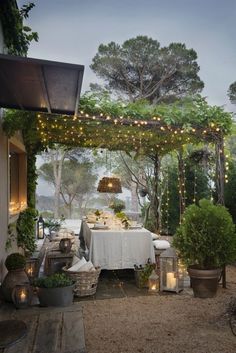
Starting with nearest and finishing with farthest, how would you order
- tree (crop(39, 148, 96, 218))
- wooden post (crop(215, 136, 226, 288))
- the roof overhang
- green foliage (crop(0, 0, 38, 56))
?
the roof overhang < green foliage (crop(0, 0, 38, 56)) < wooden post (crop(215, 136, 226, 288)) < tree (crop(39, 148, 96, 218))

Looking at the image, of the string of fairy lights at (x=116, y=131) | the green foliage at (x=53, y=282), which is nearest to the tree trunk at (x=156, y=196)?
the string of fairy lights at (x=116, y=131)

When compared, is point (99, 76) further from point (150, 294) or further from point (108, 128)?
point (150, 294)

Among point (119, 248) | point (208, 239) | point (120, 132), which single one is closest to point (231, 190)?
point (120, 132)

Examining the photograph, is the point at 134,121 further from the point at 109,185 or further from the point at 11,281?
the point at 11,281

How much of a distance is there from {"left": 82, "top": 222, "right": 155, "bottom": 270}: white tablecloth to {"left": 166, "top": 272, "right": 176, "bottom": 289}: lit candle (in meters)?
0.63

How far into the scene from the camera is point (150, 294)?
14.2 ft

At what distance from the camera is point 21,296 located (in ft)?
11.5

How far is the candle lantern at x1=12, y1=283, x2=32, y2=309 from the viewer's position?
348 centimetres

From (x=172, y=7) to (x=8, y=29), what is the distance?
7109mm

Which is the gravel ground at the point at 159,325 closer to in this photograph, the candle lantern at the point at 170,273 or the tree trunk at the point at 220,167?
the candle lantern at the point at 170,273

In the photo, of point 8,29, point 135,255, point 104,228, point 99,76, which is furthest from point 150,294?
point 99,76

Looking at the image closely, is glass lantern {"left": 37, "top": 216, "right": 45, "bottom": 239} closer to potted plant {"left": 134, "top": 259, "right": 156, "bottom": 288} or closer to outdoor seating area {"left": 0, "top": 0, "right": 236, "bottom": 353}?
outdoor seating area {"left": 0, "top": 0, "right": 236, "bottom": 353}

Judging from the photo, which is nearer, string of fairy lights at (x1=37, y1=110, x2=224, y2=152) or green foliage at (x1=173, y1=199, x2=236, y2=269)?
green foliage at (x1=173, y1=199, x2=236, y2=269)

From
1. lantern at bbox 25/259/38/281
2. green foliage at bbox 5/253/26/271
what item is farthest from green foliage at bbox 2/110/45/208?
lantern at bbox 25/259/38/281
